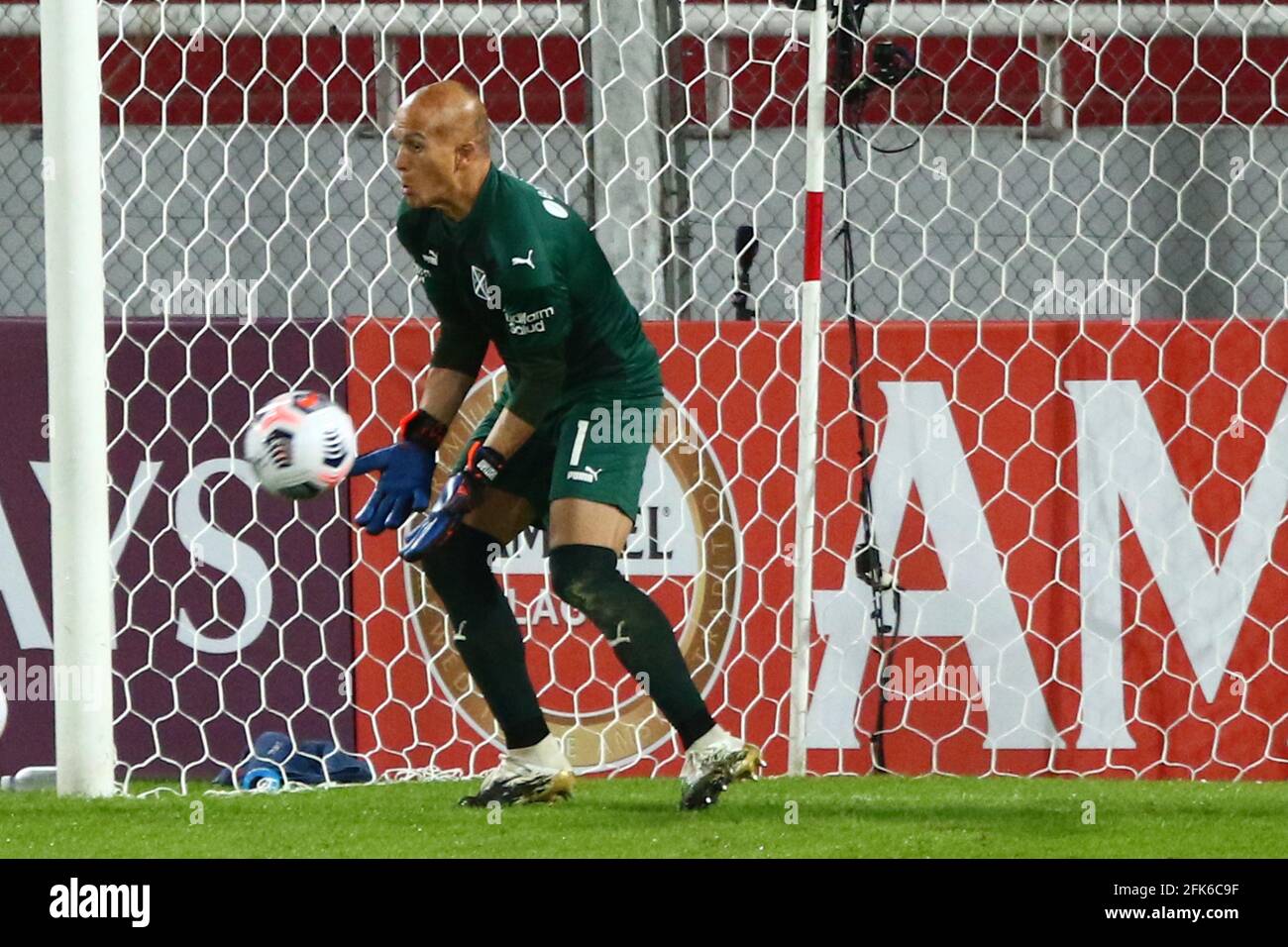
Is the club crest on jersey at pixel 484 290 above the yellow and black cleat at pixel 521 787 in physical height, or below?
above

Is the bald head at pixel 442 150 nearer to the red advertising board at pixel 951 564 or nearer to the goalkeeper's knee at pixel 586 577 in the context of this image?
the goalkeeper's knee at pixel 586 577

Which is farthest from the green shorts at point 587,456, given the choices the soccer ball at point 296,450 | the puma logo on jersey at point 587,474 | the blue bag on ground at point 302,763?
the blue bag on ground at point 302,763

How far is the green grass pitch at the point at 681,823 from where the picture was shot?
154 inches

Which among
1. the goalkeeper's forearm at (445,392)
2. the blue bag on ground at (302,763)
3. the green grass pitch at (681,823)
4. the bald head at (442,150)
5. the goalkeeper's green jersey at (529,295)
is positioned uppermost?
the bald head at (442,150)

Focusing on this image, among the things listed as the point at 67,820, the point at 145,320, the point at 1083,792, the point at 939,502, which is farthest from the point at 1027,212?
the point at 67,820

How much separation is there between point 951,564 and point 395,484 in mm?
1731

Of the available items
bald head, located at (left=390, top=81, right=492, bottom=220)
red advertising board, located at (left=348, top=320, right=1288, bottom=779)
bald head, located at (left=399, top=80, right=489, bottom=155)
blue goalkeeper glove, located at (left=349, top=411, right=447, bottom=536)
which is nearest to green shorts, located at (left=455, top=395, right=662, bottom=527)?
blue goalkeeper glove, located at (left=349, top=411, right=447, bottom=536)

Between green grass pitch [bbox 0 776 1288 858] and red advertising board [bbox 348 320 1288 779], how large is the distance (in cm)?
52

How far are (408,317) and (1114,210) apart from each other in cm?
215

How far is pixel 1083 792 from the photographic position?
479cm

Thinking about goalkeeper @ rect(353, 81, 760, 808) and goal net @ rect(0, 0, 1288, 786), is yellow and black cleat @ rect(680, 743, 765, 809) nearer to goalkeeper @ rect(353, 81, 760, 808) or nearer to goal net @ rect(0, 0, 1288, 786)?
goalkeeper @ rect(353, 81, 760, 808)

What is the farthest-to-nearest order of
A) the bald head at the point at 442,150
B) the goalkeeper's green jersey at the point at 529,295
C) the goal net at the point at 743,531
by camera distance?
the goal net at the point at 743,531 → the bald head at the point at 442,150 → the goalkeeper's green jersey at the point at 529,295

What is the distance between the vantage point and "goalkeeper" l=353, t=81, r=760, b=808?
4.36 meters

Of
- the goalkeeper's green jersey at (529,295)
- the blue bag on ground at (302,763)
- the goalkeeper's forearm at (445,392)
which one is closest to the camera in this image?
the goalkeeper's green jersey at (529,295)
